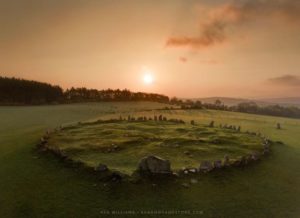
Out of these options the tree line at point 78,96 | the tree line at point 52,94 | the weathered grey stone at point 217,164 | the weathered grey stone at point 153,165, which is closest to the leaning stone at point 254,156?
the weathered grey stone at point 217,164

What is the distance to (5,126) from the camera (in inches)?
991

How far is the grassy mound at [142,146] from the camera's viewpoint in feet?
47.4

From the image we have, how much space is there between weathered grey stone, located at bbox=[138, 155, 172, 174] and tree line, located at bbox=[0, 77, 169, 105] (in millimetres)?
58344

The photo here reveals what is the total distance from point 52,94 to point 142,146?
6170cm

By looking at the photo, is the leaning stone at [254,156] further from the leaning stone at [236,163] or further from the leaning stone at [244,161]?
the leaning stone at [236,163]

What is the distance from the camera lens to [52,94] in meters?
72.6

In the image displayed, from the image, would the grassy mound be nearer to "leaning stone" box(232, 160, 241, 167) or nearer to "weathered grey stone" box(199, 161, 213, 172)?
"weathered grey stone" box(199, 161, 213, 172)

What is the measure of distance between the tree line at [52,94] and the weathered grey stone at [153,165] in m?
58.3

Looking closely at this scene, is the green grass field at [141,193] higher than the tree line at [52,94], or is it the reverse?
the tree line at [52,94]

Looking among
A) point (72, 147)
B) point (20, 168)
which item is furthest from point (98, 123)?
point (20, 168)

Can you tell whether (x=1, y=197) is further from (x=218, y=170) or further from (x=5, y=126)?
(x=5, y=126)

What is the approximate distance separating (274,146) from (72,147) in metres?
14.2

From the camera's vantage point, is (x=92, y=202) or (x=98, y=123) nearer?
(x=92, y=202)

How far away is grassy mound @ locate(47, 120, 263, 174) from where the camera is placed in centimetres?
1446
